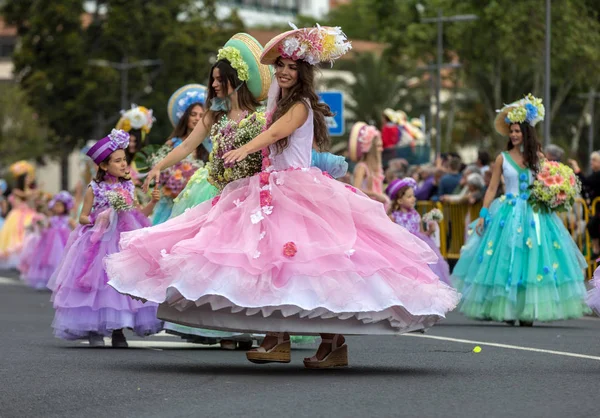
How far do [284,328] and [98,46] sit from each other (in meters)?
52.9

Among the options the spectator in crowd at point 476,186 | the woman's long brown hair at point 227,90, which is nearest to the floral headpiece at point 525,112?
Answer: the woman's long brown hair at point 227,90

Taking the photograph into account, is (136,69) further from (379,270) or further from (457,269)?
(379,270)

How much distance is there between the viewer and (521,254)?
53.5 ft

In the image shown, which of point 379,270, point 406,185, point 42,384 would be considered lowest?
point 42,384

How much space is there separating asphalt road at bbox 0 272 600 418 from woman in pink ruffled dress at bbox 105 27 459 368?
0.35m

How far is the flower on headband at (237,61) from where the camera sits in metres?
11.7

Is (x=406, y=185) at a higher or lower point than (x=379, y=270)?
higher

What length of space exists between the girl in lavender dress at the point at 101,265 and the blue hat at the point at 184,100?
3.63ft

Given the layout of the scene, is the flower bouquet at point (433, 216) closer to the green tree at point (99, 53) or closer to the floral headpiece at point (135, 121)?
the floral headpiece at point (135, 121)

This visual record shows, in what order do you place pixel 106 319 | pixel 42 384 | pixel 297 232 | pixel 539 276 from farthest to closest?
pixel 539 276
pixel 106 319
pixel 297 232
pixel 42 384

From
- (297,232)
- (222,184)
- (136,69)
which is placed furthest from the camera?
(136,69)

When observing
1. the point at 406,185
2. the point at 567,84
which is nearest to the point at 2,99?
the point at 567,84

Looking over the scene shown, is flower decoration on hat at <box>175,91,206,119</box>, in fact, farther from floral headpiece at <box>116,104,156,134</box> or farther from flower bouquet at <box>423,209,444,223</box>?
flower bouquet at <box>423,209,444,223</box>

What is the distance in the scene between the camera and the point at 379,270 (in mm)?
9898
